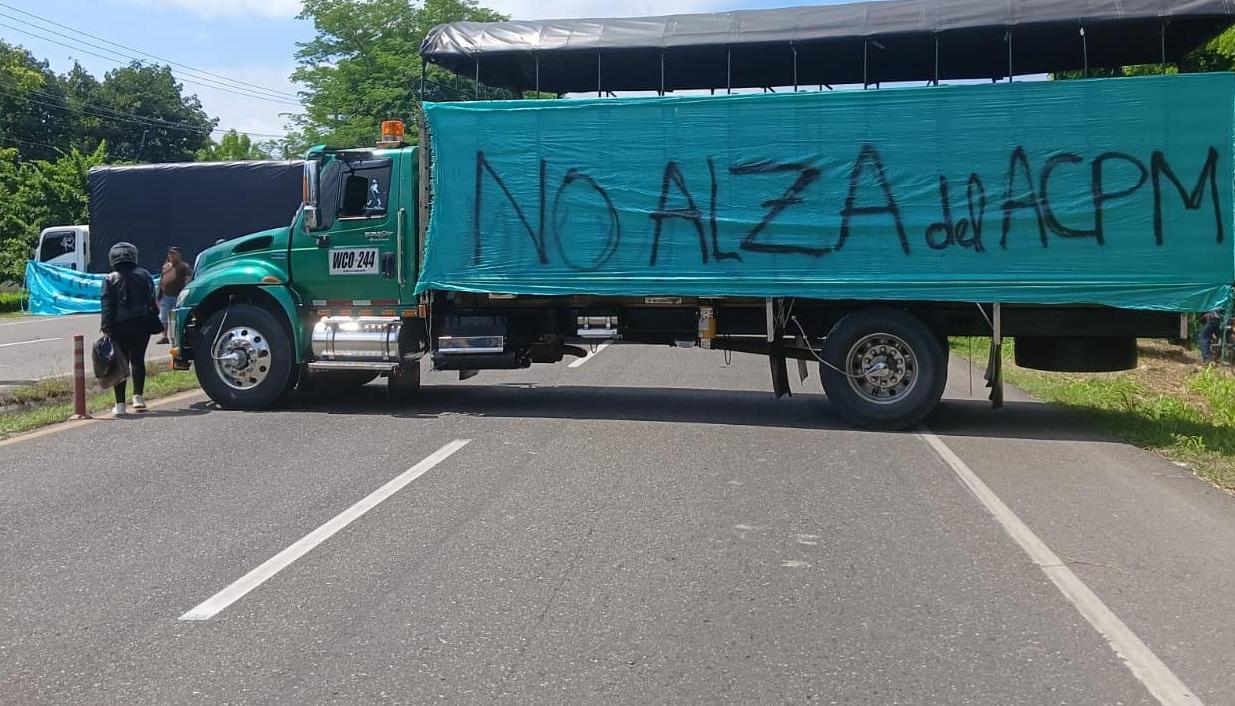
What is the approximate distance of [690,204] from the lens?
10.3 meters

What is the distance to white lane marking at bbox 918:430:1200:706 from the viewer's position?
167 inches

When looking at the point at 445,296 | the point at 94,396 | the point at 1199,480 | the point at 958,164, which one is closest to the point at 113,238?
the point at 94,396

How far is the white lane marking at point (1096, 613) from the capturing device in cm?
423

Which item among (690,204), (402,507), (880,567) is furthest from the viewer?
(690,204)

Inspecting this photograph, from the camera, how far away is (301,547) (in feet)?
20.0

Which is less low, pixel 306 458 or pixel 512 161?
pixel 512 161

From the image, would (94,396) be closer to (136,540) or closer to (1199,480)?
(136,540)

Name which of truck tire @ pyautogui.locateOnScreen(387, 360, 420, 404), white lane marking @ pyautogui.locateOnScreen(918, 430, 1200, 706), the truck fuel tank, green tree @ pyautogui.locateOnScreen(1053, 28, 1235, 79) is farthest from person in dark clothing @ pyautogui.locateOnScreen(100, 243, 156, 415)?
green tree @ pyautogui.locateOnScreen(1053, 28, 1235, 79)

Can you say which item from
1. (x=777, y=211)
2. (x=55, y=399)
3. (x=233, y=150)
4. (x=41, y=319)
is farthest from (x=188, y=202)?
(x=233, y=150)

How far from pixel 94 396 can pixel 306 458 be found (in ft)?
17.8

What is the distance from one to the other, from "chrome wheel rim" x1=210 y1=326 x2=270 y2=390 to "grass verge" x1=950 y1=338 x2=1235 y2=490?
8265mm

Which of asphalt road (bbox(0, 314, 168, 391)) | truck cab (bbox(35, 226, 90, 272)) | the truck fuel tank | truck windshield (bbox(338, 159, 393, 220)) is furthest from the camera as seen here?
truck cab (bbox(35, 226, 90, 272))

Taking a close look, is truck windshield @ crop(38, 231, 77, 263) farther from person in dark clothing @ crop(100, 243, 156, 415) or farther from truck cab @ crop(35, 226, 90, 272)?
person in dark clothing @ crop(100, 243, 156, 415)

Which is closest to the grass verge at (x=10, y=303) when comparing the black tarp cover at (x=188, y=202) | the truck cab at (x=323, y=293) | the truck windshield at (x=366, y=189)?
the black tarp cover at (x=188, y=202)
